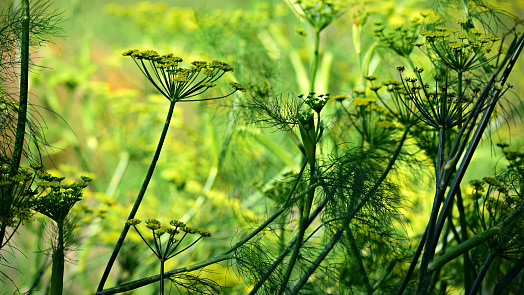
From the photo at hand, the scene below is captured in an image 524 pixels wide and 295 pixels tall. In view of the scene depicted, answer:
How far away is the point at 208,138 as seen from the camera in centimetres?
332

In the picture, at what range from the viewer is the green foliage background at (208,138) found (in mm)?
2453

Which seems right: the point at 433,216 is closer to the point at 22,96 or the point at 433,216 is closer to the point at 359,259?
the point at 359,259

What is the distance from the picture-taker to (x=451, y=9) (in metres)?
2.26

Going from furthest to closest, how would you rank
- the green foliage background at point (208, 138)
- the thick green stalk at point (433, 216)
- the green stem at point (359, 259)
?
the green foliage background at point (208, 138) < the green stem at point (359, 259) < the thick green stalk at point (433, 216)

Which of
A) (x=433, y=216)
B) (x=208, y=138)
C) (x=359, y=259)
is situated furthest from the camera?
(x=208, y=138)

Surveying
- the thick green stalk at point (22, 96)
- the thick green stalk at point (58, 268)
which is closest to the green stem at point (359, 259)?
the thick green stalk at point (58, 268)

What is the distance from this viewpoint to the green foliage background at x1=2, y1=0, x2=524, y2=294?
2.45 m

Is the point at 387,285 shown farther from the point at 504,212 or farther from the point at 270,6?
the point at 270,6

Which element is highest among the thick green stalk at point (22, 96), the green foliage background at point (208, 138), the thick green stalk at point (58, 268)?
the green foliage background at point (208, 138)

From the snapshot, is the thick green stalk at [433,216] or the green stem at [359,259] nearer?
the thick green stalk at [433,216]

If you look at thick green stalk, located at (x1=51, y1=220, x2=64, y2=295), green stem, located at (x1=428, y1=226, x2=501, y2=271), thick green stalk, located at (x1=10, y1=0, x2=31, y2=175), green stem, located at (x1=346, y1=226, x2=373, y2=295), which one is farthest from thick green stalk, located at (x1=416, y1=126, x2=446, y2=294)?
thick green stalk, located at (x1=10, y1=0, x2=31, y2=175)

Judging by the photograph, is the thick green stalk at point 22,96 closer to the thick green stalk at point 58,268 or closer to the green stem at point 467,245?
the thick green stalk at point 58,268

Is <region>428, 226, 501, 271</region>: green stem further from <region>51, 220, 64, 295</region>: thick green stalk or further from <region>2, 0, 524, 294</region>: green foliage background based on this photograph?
<region>51, 220, 64, 295</region>: thick green stalk

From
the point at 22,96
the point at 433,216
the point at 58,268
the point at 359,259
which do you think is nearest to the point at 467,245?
the point at 433,216
